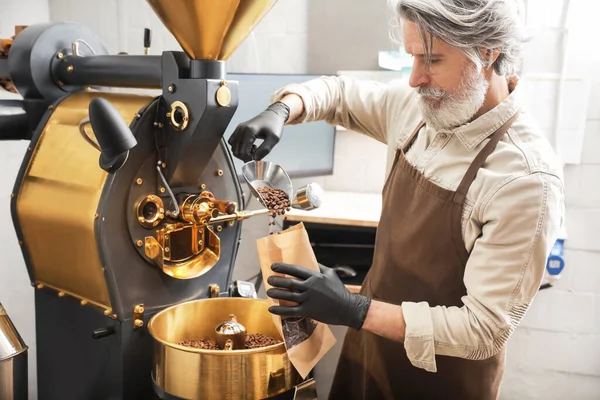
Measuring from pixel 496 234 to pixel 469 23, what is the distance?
40cm

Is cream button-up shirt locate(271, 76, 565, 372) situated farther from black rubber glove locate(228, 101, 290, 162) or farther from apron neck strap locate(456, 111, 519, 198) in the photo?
black rubber glove locate(228, 101, 290, 162)

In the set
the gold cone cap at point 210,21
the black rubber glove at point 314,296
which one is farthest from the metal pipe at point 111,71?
the black rubber glove at point 314,296

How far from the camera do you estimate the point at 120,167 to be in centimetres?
109

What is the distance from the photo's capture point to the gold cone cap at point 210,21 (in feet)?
3.58

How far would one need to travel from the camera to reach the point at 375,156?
277 centimetres

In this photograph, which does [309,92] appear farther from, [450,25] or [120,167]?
[120,167]

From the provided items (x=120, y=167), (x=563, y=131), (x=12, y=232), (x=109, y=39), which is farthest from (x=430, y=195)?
(x=109, y=39)

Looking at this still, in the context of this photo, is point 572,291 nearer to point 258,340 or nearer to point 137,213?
point 258,340

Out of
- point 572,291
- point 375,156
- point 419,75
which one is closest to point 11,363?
point 419,75

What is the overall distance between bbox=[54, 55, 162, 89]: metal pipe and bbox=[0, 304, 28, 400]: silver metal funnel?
53 cm

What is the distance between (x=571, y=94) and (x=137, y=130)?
1945mm

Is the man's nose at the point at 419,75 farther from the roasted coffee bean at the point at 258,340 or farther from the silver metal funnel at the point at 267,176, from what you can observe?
the roasted coffee bean at the point at 258,340

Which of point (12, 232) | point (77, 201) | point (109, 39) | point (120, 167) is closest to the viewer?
point (120, 167)

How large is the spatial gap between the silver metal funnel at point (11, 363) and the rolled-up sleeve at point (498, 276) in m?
0.71
